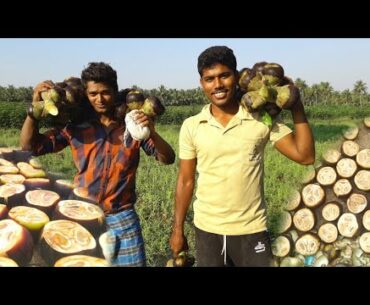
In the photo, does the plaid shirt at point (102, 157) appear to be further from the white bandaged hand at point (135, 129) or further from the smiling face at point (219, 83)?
the smiling face at point (219, 83)

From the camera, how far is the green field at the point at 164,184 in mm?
3383

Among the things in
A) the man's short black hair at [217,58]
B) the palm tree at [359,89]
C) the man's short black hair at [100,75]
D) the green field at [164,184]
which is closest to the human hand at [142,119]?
the man's short black hair at [100,75]

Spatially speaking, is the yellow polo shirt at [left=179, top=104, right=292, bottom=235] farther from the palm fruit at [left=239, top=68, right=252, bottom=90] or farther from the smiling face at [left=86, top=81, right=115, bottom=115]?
the smiling face at [left=86, top=81, right=115, bottom=115]

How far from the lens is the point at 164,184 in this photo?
3553 millimetres

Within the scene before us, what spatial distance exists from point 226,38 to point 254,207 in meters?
1.20

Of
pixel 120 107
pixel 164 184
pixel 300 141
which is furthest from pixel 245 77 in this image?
pixel 164 184

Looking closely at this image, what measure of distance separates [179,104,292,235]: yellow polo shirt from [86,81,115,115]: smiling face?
59cm

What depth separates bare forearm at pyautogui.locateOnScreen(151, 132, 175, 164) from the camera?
2.79m

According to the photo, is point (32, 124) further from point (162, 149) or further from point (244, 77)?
point (244, 77)

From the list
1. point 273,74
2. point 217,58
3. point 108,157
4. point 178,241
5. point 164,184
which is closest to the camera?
point 217,58

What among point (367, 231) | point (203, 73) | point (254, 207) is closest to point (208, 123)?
point (203, 73)

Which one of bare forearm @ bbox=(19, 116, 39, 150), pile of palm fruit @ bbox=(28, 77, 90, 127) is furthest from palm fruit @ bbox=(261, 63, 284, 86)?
bare forearm @ bbox=(19, 116, 39, 150)

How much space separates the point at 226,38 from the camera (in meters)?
3.03

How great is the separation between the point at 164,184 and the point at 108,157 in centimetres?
75
